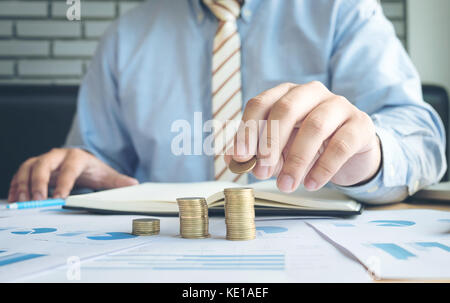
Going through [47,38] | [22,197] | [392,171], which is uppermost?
[47,38]

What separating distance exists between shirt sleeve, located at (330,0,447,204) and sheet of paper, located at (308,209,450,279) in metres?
0.09

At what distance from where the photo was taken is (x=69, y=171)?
3.54ft

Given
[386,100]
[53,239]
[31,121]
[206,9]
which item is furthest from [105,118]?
[53,239]

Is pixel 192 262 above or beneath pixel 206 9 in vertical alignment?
beneath

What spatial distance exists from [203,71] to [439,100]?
1.12m

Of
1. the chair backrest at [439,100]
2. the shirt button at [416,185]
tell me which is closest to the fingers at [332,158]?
the shirt button at [416,185]

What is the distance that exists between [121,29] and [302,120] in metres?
1.06

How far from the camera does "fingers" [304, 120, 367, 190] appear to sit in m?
0.60

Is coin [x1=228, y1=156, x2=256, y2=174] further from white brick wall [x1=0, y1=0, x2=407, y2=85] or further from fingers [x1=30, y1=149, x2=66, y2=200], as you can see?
white brick wall [x1=0, y1=0, x2=407, y2=85]

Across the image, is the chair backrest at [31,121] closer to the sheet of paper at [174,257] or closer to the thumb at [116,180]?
the thumb at [116,180]

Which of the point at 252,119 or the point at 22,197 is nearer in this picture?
the point at 252,119

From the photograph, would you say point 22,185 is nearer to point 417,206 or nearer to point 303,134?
point 303,134

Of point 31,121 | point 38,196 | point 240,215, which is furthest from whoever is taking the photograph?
point 31,121

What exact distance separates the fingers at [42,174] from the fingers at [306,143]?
64cm
